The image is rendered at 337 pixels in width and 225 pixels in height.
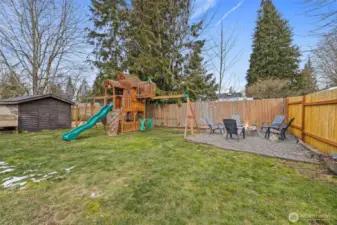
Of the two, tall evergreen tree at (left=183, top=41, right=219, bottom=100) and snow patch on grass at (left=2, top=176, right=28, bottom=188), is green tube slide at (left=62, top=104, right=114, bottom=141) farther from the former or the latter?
tall evergreen tree at (left=183, top=41, right=219, bottom=100)

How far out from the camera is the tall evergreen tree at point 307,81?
1620 cm

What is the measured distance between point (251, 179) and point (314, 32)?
12.5 ft

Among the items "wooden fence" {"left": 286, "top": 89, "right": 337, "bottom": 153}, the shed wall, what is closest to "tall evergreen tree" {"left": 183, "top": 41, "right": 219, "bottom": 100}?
"wooden fence" {"left": 286, "top": 89, "right": 337, "bottom": 153}

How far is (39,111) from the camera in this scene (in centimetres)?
1024

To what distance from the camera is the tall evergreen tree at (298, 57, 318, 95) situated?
53.2 feet

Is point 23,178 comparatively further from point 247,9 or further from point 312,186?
point 247,9

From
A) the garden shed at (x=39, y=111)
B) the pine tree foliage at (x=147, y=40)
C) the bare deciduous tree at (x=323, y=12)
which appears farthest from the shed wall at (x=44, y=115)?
the bare deciduous tree at (x=323, y=12)

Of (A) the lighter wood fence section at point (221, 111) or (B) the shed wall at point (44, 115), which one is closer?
(A) the lighter wood fence section at point (221, 111)

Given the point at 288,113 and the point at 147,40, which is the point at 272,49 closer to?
the point at 288,113

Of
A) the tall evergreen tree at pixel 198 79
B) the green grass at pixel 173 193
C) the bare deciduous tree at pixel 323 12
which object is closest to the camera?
the green grass at pixel 173 193

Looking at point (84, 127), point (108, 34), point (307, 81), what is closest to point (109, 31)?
point (108, 34)

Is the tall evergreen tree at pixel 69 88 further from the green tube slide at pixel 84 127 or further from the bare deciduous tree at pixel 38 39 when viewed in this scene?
the green tube slide at pixel 84 127

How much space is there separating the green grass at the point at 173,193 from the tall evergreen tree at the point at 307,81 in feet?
57.1

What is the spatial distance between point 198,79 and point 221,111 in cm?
345
